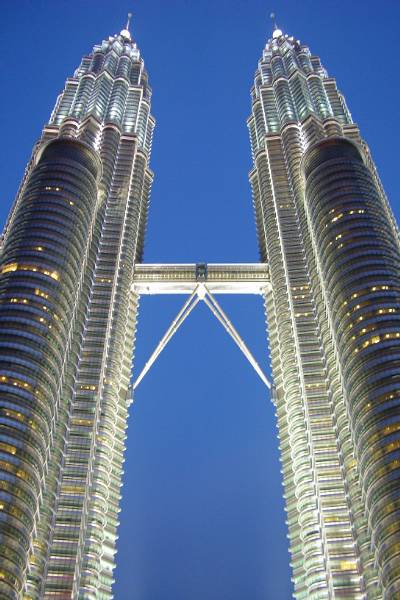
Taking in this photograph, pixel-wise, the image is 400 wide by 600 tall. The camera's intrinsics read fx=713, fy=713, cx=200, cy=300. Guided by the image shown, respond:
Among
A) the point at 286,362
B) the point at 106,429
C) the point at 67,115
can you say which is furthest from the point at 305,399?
the point at 67,115

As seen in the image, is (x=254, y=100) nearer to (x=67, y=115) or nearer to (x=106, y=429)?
(x=67, y=115)

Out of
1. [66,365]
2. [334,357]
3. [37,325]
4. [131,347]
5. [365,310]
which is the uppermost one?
[131,347]

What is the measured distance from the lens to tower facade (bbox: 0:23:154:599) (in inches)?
3378

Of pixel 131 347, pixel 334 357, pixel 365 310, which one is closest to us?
pixel 365 310

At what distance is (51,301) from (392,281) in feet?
161

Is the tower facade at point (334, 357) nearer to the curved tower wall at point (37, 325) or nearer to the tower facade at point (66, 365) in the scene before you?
the tower facade at point (66, 365)

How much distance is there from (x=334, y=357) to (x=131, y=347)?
131 ft

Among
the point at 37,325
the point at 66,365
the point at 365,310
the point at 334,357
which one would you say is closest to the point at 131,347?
the point at 66,365

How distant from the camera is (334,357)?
113250mm

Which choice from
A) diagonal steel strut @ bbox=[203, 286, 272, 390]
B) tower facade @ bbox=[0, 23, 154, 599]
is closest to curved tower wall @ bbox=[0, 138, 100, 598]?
tower facade @ bbox=[0, 23, 154, 599]

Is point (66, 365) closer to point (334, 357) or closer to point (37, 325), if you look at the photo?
point (37, 325)

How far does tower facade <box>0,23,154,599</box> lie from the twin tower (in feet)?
0.87

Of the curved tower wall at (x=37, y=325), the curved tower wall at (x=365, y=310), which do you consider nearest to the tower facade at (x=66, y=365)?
the curved tower wall at (x=37, y=325)

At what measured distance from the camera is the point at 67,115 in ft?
549
